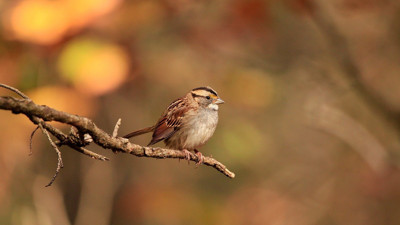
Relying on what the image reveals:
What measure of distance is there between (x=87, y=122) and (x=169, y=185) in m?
7.78

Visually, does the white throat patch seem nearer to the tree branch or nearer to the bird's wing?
the bird's wing

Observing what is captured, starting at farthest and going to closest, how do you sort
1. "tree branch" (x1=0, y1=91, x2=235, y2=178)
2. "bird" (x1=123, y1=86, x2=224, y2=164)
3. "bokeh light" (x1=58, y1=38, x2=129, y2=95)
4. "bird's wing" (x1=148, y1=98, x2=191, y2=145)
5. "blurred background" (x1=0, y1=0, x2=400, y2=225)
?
1. "blurred background" (x1=0, y1=0, x2=400, y2=225)
2. "bokeh light" (x1=58, y1=38, x2=129, y2=95)
3. "bird" (x1=123, y1=86, x2=224, y2=164)
4. "bird's wing" (x1=148, y1=98, x2=191, y2=145)
5. "tree branch" (x1=0, y1=91, x2=235, y2=178)

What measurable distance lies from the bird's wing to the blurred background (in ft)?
5.70

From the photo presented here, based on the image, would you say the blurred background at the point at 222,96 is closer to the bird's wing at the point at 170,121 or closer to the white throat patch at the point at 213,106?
the bird's wing at the point at 170,121

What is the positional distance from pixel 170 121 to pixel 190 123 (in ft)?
0.58

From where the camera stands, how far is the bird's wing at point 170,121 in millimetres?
4859

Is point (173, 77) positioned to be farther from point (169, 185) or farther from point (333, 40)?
point (333, 40)

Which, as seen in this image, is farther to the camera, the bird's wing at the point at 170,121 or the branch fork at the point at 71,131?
the bird's wing at the point at 170,121

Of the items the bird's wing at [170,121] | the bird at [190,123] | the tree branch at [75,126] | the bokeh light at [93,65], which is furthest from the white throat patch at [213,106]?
the tree branch at [75,126]

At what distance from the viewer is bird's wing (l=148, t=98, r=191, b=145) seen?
191 inches

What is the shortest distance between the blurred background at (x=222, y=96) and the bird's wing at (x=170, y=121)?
1738mm

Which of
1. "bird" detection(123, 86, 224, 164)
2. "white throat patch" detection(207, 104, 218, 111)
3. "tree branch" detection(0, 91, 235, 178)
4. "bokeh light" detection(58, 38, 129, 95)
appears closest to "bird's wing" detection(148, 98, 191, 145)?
"bird" detection(123, 86, 224, 164)

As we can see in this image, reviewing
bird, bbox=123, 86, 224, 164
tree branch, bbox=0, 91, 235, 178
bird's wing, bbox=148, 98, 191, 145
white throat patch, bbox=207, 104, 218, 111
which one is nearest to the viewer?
tree branch, bbox=0, 91, 235, 178

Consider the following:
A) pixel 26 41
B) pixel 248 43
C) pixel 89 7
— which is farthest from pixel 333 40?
pixel 26 41
